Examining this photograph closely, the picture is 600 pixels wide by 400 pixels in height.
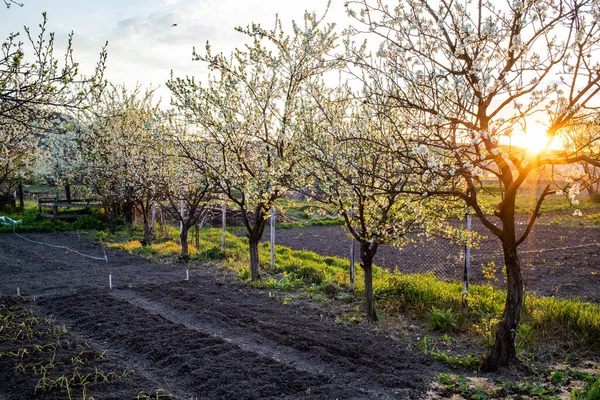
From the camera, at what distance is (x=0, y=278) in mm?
12961

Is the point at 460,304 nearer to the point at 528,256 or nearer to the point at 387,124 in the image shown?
the point at 387,124

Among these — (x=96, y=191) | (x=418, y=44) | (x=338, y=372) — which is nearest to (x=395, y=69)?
(x=418, y=44)

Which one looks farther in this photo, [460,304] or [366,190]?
[460,304]

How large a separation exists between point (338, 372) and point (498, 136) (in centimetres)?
377

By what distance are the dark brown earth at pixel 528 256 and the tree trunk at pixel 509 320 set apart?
3117mm

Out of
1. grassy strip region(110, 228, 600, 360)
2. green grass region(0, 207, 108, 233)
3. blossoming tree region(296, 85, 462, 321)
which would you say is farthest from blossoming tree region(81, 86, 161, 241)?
blossoming tree region(296, 85, 462, 321)

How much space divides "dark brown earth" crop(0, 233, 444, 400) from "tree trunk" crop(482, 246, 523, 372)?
0.83m

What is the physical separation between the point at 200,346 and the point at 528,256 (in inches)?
613

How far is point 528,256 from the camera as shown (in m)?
18.6

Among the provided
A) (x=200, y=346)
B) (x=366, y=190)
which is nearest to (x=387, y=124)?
(x=366, y=190)

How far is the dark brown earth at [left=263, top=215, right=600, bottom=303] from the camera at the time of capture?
13.5 metres

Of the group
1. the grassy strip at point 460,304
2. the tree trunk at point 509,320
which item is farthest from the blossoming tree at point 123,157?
the tree trunk at point 509,320

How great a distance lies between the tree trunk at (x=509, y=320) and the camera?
639 cm

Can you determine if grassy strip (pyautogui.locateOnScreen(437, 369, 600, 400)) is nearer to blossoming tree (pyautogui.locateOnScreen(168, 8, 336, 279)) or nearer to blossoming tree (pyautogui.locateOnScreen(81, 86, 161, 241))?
blossoming tree (pyautogui.locateOnScreen(168, 8, 336, 279))
